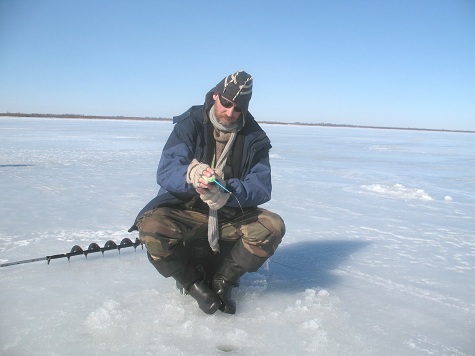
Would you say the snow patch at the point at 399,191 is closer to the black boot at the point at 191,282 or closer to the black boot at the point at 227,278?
the black boot at the point at 227,278

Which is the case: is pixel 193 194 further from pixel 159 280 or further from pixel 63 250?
pixel 63 250

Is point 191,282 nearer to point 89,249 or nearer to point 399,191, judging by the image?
point 89,249

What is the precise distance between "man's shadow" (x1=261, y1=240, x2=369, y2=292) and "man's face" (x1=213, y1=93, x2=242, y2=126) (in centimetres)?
106

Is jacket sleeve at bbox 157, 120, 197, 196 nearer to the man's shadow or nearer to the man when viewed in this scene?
the man

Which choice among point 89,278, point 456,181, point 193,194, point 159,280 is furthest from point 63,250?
point 456,181

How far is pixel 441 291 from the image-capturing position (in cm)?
248

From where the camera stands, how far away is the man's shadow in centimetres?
259

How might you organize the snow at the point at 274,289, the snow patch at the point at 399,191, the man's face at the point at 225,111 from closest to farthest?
1. the snow at the point at 274,289
2. the man's face at the point at 225,111
3. the snow patch at the point at 399,191

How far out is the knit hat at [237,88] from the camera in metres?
2.14

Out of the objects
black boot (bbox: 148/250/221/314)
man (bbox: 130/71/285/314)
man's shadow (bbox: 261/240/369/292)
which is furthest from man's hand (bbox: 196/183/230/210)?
man's shadow (bbox: 261/240/369/292)

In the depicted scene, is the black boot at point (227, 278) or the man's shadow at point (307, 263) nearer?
the black boot at point (227, 278)

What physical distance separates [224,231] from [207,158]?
426 millimetres

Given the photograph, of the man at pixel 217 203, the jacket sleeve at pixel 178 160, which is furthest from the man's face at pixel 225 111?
the jacket sleeve at pixel 178 160

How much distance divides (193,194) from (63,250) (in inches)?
56.1
